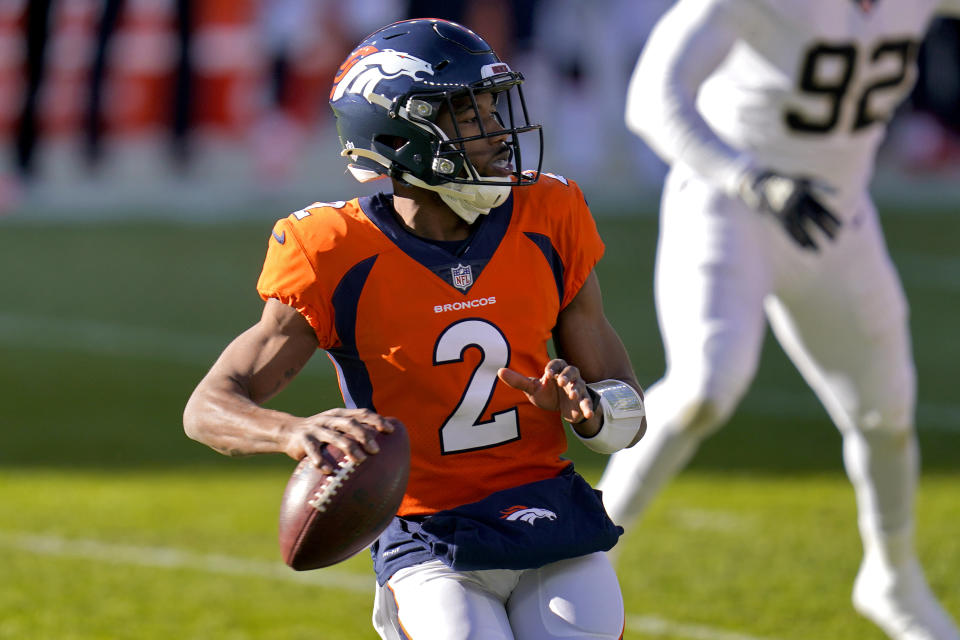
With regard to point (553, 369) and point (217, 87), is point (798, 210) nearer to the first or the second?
point (553, 369)

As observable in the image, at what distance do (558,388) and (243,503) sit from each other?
356 centimetres

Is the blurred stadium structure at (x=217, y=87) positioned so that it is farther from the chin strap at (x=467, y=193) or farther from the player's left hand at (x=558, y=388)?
the player's left hand at (x=558, y=388)

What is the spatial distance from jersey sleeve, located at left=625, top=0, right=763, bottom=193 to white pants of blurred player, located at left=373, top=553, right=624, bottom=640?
152 cm

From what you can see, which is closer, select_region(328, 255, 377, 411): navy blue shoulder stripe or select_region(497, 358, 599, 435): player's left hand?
select_region(497, 358, 599, 435): player's left hand

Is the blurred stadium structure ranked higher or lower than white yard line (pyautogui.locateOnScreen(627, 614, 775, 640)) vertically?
lower

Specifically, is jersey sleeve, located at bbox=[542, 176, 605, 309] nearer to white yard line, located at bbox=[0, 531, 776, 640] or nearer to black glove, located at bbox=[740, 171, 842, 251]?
black glove, located at bbox=[740, 171, 842, 251]

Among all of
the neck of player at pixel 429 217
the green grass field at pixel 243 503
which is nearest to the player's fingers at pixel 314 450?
the neck of player at pixel 429 217

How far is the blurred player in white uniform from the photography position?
13.3ft

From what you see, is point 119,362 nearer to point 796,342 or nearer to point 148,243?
point 148,243

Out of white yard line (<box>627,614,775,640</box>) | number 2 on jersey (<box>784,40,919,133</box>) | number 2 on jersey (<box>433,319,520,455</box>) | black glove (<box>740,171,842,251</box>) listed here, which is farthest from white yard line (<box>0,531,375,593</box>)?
number 2 on jersey (<box>433,319,520,455</box>)

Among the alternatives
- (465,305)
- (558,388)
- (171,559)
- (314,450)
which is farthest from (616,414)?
(171,559)

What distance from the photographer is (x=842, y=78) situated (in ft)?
13.8

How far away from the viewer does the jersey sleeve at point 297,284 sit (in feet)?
9.07

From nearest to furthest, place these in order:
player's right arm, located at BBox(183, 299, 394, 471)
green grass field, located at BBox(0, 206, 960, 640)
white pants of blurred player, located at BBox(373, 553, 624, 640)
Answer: player's right arm, located at BBox(183, 299, 394, 471) < white pants of blurred player, located at BBox(373, 553, 624, 640) < green grass field, located at BBox(0, 206, 960, 640)
